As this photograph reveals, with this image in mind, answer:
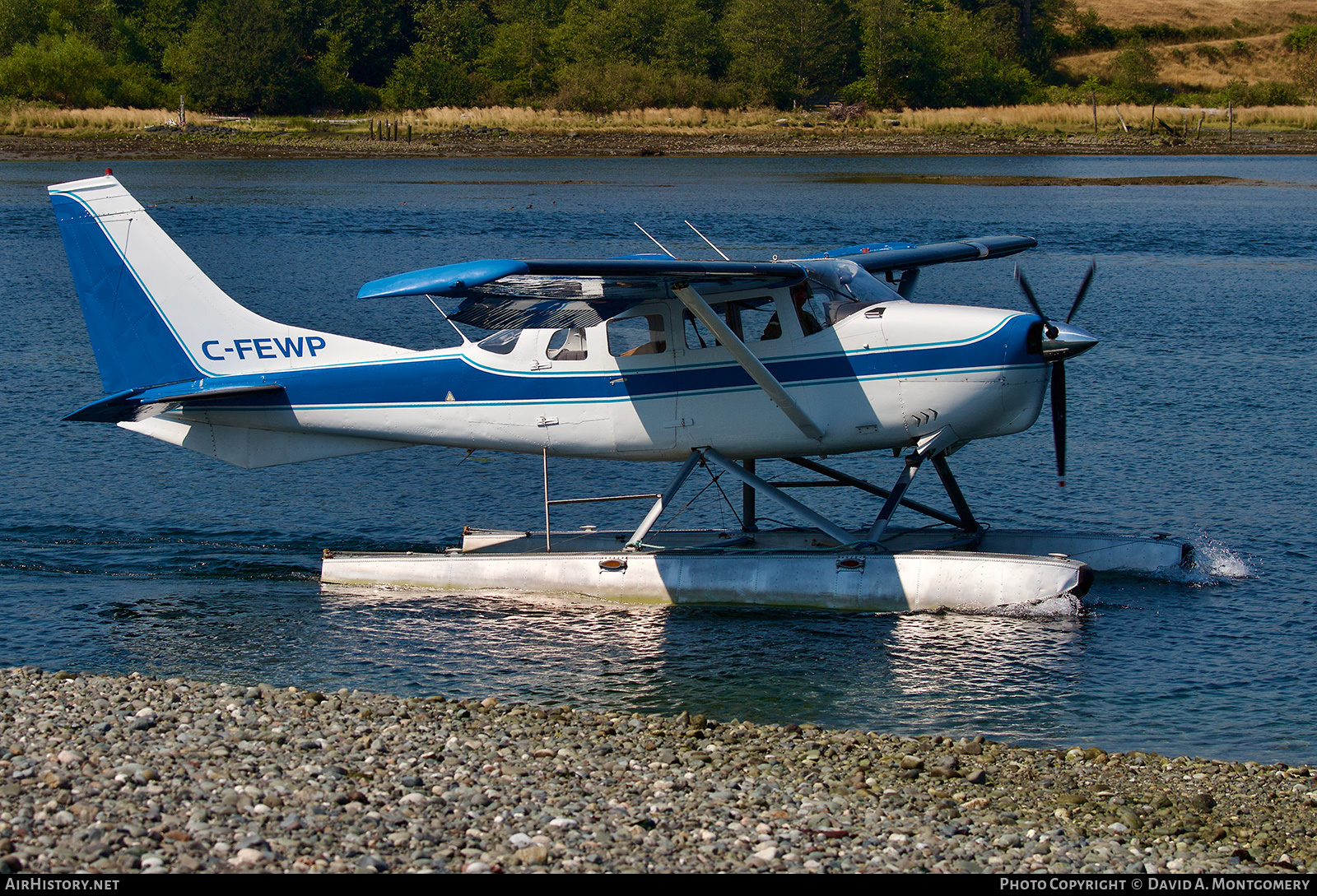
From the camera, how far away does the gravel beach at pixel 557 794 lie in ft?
19.5

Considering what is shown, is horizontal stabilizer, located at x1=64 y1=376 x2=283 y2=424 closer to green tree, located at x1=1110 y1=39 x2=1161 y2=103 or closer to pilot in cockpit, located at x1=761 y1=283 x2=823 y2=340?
pilot in cockpit, located at x1=761 y1=283 x2=823 y2=340

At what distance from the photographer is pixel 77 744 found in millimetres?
7172

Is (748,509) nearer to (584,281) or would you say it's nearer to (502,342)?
(502,342)

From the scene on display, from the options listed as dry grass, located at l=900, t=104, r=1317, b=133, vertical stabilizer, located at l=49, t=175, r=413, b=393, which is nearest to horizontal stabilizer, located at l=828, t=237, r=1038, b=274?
vertical stabilizer, located at l=49, t=175, r=413, b=393

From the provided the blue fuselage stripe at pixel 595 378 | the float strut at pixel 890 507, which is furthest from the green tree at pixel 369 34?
the float strut at pixel 890 507

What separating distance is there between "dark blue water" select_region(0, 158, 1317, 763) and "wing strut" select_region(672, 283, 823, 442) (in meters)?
1.66

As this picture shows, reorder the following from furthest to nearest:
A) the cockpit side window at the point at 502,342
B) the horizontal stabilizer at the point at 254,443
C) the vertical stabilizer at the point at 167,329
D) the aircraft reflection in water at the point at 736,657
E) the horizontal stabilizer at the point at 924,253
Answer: the horizontal stabilizer at the point at 924,253 → the horizontal stabilizer at the point at 254,443 → the vertical stabilizer at the point at 167,329 → the cockpit side window at the point at 502,342 → the aircraft reflection in water at the point at 736,657

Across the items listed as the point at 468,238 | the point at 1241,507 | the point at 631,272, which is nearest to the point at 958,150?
the point at 468,238

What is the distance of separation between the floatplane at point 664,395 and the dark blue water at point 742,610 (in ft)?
1.13

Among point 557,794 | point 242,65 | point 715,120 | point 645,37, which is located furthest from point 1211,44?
point 557,794

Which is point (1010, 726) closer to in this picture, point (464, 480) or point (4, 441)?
point (464, 480)

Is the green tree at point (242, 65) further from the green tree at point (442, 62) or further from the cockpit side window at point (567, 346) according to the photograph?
the cockpit side window at point (567, 346)

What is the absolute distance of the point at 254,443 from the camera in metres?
11.7

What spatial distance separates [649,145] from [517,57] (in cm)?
2045
